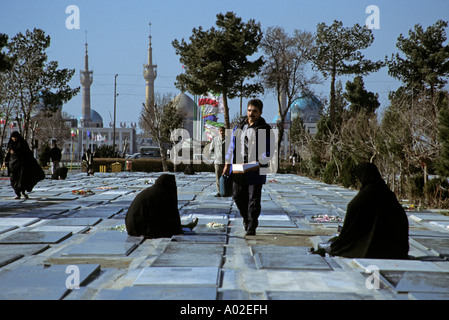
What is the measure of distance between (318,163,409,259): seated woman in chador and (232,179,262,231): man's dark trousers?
1.43m

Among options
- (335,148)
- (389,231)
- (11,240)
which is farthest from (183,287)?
(335,148)

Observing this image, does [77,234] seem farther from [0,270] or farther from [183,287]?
[183,287]

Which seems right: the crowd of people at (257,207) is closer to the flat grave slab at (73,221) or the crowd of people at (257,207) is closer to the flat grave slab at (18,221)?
the flat grave slab at (73,221)

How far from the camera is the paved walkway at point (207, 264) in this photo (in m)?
3.43

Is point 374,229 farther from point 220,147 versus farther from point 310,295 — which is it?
point 220,147

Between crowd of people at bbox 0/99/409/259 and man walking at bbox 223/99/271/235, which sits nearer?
crowd of people at bbox 0/99/409/259

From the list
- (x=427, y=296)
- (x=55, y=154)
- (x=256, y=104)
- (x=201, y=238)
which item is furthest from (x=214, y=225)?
(x=55, y=154)

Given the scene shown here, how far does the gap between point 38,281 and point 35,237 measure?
216cm

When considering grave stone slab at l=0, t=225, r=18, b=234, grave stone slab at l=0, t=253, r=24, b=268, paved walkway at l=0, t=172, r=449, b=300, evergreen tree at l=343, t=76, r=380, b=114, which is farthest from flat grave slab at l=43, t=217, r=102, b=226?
evergreen tree at l=343, t=76, r=380, b=114

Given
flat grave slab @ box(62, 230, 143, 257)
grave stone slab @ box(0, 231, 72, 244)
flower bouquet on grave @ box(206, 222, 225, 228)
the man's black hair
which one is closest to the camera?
flat grave slab @ box(62, 230, 143, 257)

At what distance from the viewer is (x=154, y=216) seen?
580 centimetres

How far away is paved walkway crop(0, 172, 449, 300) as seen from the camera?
11.2 feet

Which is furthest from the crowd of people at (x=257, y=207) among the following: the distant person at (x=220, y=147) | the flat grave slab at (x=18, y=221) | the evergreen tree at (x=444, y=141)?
the distant person at (x=220, y=147)

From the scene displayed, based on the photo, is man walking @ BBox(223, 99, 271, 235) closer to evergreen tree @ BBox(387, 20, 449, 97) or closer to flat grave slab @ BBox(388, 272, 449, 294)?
flat grave slab @ BBox(388, 272, 449, 294)
